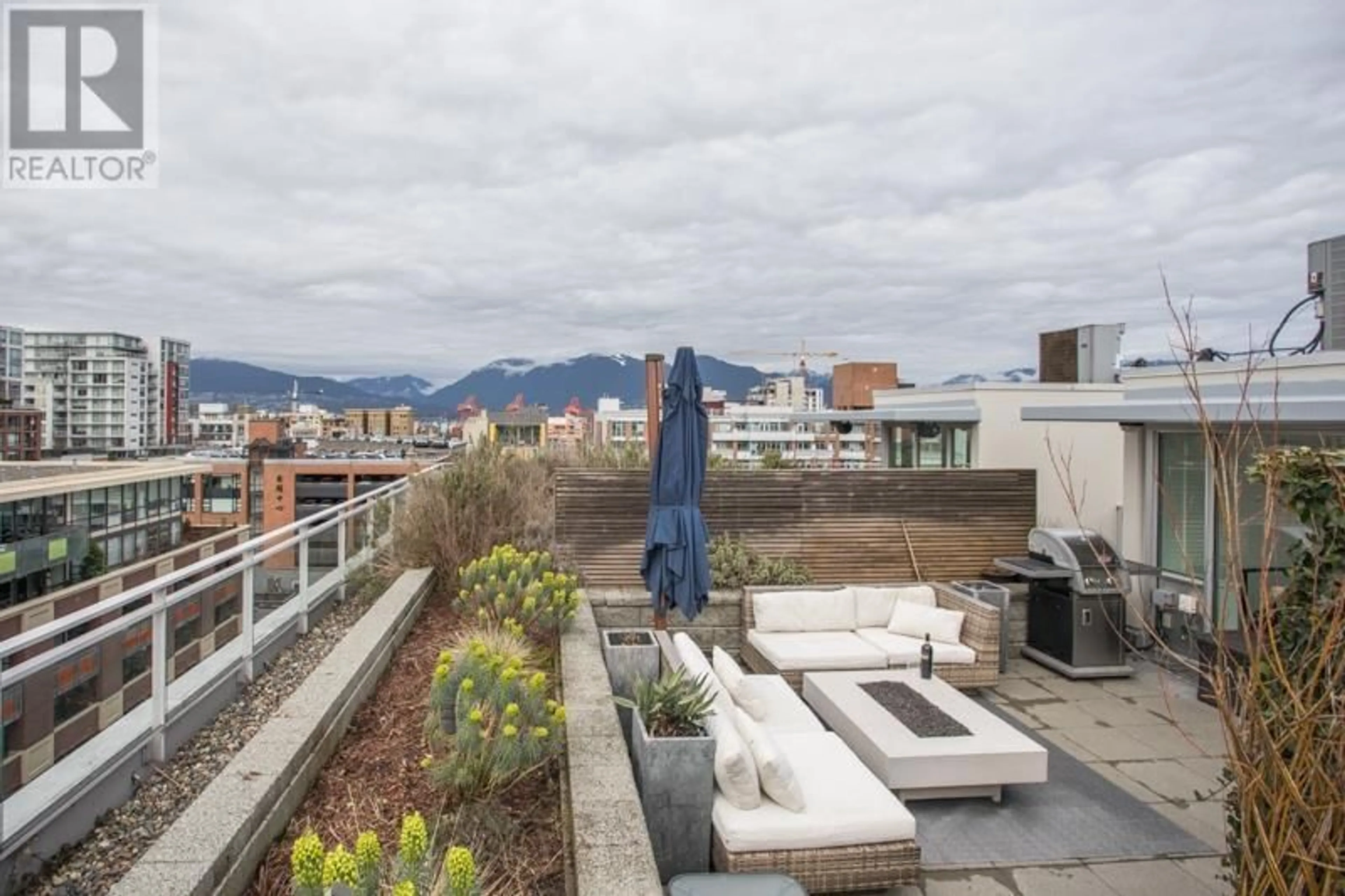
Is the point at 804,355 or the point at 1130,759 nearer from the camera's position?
the point at 1130,759

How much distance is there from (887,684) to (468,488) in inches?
151

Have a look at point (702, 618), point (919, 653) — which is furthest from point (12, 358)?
point (919, 653)

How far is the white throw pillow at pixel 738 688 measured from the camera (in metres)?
4.37

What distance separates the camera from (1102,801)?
427 cm

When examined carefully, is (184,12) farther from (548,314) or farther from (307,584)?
(548,314)

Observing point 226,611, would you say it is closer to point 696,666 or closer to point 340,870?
point 696,666

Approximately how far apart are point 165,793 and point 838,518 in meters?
6.26

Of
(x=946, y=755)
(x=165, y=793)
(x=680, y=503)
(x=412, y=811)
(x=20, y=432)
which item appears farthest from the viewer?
(x=20, y=432)

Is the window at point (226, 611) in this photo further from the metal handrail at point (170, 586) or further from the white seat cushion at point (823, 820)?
A: the white seat cushion at point (823, 820)

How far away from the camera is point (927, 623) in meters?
6.36

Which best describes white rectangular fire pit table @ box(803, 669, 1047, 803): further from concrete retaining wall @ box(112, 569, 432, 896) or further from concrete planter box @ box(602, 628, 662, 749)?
concrete retaining wall @ box(112, 569, 432, 896)

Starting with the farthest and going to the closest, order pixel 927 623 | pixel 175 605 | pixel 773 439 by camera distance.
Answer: pixel 773 439 < pixel 927 623 < pixel 175 605

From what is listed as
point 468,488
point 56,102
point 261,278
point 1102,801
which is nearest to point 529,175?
point 56,102

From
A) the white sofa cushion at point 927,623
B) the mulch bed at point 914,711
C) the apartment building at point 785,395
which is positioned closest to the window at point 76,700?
the mulch bed at point 914,711
